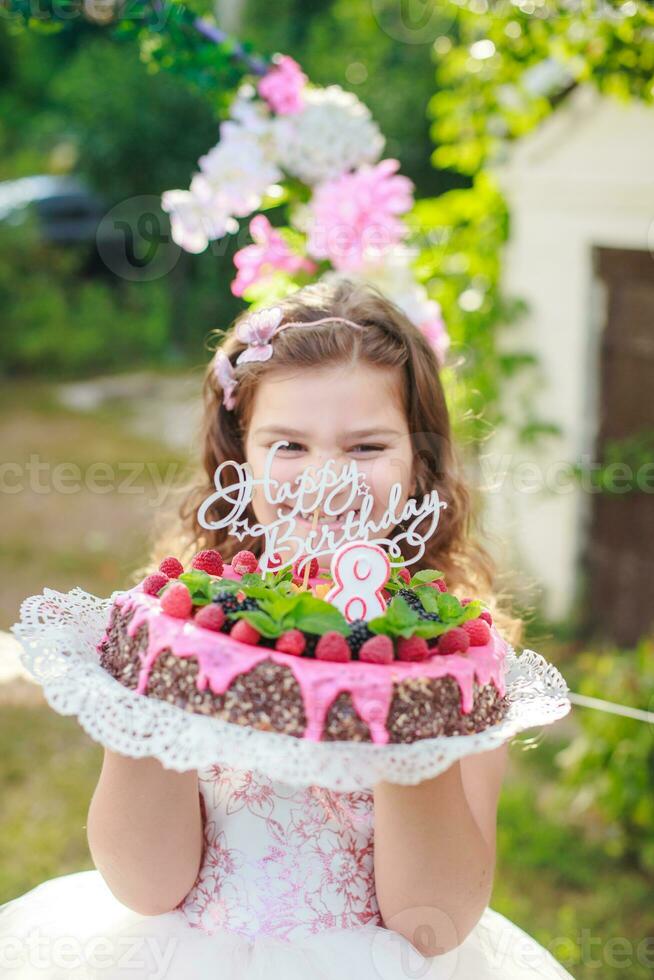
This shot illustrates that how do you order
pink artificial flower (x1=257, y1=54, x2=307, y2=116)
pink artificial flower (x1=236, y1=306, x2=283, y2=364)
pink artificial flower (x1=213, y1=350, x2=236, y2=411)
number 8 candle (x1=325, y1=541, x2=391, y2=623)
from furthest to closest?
pink artificial flower (x1=257, y1=54, x2=307, y2=116) → pink artificial flower (x1=213, y1=350, x2=236, y2=411) → pink artificial flower (x1=236, y1=306, x2=283, y2=364) → number 8 candle (x1=325, y1=541, x2=391, y2=623)

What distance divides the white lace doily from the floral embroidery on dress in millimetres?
409

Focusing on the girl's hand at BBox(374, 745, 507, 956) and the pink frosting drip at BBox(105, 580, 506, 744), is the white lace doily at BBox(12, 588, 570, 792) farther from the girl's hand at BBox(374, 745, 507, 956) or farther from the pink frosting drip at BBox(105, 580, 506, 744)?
the girl's hand at BBox(374, 745, 507, 956)

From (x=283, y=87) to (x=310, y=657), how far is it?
7.64ft

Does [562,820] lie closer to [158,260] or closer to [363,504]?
[363,504]

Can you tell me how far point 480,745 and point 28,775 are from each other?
3549 millimetres

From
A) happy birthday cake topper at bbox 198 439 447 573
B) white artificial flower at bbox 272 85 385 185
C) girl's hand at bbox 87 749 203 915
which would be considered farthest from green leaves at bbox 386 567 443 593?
white artificial flower at bbox 272 85 385 185

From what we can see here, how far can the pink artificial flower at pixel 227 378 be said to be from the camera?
2.18 metres

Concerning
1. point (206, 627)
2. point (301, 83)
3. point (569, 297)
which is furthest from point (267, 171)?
point (569, 297)

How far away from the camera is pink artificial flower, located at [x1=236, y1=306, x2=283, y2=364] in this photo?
204cm

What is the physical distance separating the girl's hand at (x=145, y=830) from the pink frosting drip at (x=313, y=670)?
0.69 ft

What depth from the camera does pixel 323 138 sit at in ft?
10.9

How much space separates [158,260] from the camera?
12.2 m

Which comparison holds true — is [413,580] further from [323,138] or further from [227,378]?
[323,138]

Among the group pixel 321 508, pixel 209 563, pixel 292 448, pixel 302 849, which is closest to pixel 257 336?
pixel 292 448
